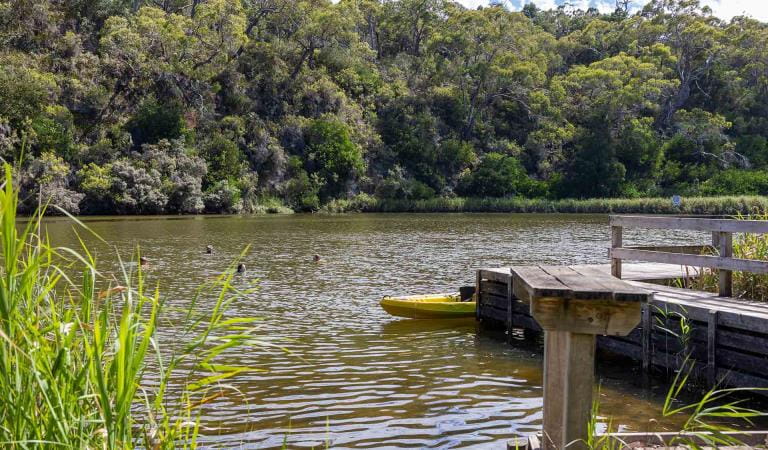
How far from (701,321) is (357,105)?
2623 inches

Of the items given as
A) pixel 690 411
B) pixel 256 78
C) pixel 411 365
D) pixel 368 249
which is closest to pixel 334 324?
pixel 411 365

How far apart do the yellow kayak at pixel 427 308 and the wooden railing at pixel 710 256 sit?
320 cm

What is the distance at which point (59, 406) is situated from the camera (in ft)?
10.2

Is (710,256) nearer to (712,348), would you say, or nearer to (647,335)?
(647,335)

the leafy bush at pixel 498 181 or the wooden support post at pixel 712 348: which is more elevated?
the leafy bush at pixel 498 181

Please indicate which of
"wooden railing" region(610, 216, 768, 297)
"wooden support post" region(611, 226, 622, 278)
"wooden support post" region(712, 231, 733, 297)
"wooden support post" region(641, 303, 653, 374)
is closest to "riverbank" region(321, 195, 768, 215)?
"wooden support post" region(611, 226, 622, 278)

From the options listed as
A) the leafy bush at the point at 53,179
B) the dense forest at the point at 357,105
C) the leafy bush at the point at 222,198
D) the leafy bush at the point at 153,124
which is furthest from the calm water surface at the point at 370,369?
the leafy bush at the point at 153,124

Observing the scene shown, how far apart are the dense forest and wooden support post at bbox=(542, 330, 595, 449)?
169 ft

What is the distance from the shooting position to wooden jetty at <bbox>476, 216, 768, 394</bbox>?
7730mm

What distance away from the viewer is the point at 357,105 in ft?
241

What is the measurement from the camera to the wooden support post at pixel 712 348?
807cm

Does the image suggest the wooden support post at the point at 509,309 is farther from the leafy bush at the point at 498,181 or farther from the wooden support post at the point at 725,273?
the leafy bush at the point at 498,181

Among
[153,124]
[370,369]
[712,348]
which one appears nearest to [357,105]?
[153,124]

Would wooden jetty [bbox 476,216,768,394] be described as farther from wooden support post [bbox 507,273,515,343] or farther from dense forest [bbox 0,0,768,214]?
dense forest [bbox 0,0,768,214]
